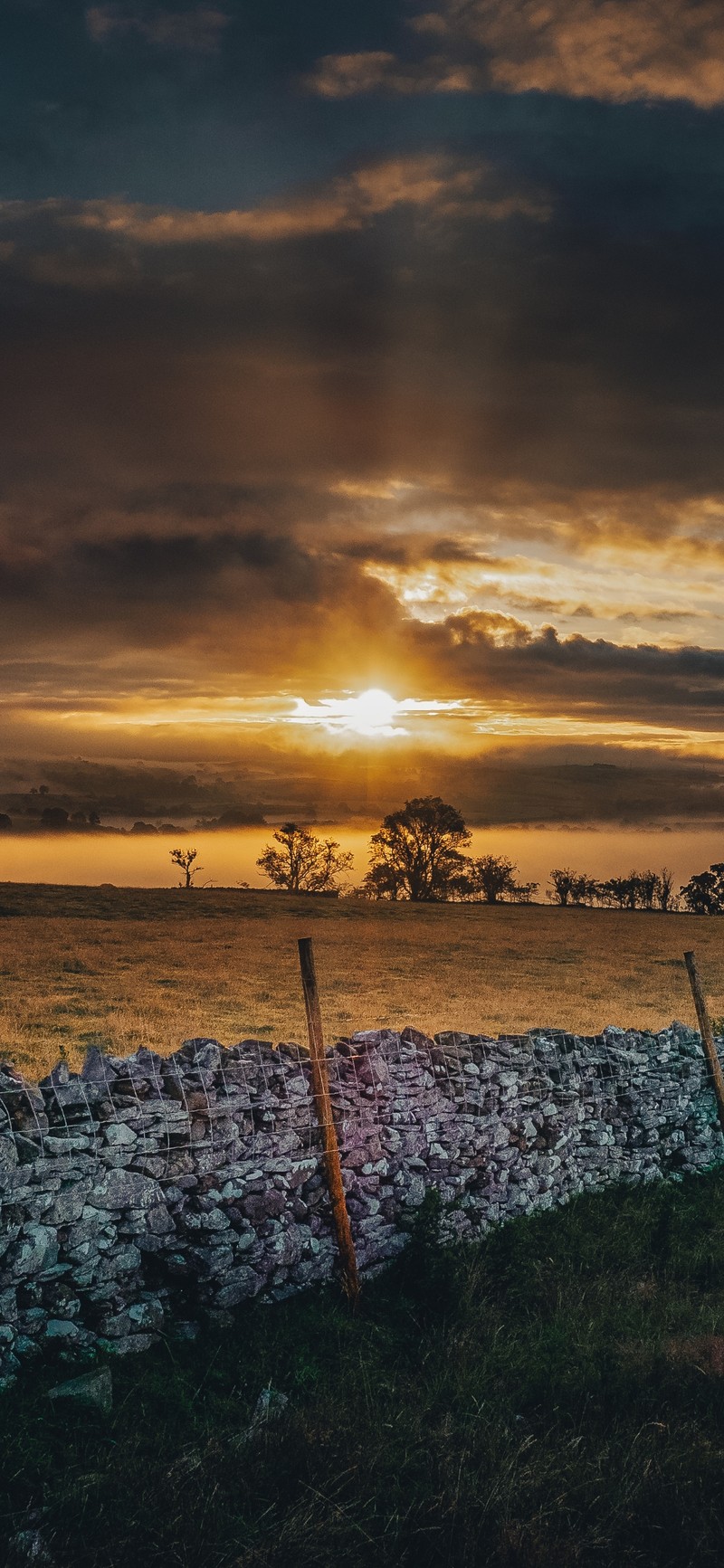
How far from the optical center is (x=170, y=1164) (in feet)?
27.9

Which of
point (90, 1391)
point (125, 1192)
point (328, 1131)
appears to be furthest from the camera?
point (328, 1131)

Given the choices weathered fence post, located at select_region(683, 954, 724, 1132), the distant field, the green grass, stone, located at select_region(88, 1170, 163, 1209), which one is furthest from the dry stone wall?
the distant field

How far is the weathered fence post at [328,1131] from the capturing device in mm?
9203

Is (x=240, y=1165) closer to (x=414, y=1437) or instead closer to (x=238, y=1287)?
(x=238, y=1287)

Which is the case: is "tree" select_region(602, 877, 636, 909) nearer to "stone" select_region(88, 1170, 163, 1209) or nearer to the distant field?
the distant field

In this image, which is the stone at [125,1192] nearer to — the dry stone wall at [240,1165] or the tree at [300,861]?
the dry stone wall at [240,1165]

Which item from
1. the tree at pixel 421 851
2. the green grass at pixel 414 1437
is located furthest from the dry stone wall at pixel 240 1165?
the tree at pixel 421 851

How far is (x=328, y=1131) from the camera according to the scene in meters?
9.50

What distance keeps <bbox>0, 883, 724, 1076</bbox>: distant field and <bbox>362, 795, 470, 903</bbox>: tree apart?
14405mm

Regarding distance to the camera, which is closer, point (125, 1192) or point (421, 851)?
point (125, 1192)

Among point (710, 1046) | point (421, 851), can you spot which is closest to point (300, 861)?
point (421, 851)

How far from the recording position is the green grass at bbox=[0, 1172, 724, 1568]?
19.0ft

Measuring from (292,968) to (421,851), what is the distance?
4571cm

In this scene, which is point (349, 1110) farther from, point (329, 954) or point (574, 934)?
point (574, 934)
